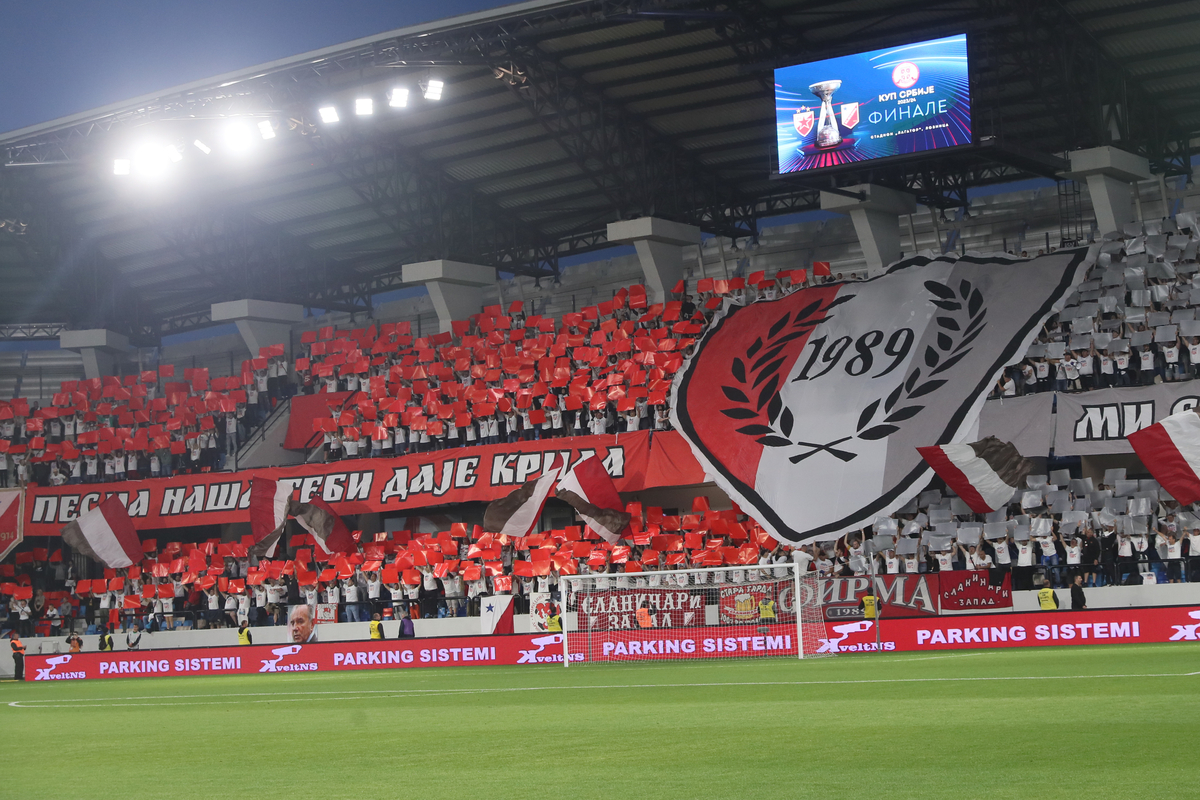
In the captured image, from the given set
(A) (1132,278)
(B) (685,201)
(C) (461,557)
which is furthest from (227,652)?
(A) (1132,278)

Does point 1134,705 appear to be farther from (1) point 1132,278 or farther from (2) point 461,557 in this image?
(2) point 461,557

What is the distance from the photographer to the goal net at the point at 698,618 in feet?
74.7

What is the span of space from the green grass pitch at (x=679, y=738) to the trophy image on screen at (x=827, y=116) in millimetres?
12727

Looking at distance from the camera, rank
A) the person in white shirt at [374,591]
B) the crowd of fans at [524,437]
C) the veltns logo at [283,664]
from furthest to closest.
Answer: the person in white shirt at [374,591], the veltns logo at [283,664], the crowd of fans at [524,437]

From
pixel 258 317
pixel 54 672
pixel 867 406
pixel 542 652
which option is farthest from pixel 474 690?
pixel 258 317

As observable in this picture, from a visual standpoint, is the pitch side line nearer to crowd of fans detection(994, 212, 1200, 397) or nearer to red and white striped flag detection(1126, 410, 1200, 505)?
red and white striped flag detection(1126, 410, 1200, 505)

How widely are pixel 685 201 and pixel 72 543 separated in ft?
59.1

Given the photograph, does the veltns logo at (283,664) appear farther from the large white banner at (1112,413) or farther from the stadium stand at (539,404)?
the large white banner at (1112,413)

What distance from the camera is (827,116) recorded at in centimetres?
2744

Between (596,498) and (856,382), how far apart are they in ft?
20.1

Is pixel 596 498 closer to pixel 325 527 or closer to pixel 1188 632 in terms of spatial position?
pixel 325 527

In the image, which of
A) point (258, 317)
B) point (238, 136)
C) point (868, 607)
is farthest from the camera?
point (258, 317)

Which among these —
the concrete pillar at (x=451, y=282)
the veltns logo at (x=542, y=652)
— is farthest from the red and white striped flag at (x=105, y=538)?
the veltns logo at (x=542, y=652)

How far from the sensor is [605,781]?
7777 mm
